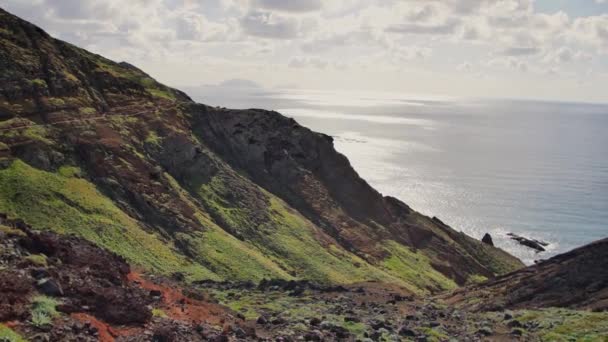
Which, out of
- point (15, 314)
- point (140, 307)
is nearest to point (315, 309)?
point (140, 307)

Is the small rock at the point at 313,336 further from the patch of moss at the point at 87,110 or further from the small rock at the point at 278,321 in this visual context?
the patch of moss at the point at 87,110

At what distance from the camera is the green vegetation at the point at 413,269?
80438 mm

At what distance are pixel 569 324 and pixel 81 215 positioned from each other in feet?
143

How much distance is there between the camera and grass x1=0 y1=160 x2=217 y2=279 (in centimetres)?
4919

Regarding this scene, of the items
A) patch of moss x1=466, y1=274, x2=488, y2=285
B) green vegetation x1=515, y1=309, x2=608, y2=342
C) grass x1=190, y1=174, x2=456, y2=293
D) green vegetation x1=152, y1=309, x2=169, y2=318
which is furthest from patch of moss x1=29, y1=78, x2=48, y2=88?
patch of moss x1=466, y1=274, x2=488, y2=285

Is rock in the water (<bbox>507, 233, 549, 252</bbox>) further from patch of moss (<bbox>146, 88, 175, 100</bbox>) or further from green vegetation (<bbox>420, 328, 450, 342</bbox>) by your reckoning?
green vegetation (<bbox>420, 328, 450, 342</bbox>)

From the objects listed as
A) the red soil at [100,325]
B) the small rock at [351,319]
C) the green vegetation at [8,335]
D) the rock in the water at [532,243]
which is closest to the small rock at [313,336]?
the small rock at [351,319]

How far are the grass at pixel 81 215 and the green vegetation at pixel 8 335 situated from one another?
28783 millimetres

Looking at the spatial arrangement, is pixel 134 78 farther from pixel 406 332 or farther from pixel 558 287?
pixel 558 287

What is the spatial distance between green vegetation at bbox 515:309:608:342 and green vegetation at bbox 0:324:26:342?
31.1 meters

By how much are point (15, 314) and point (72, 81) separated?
5987 centimetres

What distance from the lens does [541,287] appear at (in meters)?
52.5

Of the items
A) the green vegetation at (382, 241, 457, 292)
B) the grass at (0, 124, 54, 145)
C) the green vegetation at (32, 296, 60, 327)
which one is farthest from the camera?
the green vegetation at (382, 241, 457, 292)

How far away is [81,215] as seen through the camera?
52.2 metres
